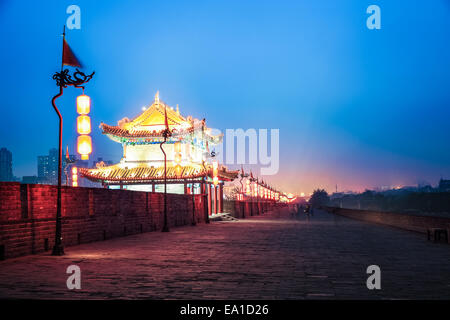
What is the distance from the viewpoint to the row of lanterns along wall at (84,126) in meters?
24.9

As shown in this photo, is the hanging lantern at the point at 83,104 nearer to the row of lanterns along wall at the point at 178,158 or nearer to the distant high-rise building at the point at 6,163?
the row of lanterns along wall at the point at 178,158

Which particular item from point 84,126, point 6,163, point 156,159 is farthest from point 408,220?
point 6,163

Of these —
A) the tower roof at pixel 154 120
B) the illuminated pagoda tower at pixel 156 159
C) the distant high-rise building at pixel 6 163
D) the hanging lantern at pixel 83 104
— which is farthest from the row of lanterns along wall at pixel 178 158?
the distant high-rise building at pixel 6 163

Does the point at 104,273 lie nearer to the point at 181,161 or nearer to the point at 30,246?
the point at 30,246

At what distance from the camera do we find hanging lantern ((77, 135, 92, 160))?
2875cm

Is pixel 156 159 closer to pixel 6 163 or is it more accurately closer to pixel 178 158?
pixel 178 158

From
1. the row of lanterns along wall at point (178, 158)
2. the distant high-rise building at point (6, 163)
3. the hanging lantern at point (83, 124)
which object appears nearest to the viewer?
the hanging lantern at point (83, 124)

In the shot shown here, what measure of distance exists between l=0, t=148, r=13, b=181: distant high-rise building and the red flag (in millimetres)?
158808

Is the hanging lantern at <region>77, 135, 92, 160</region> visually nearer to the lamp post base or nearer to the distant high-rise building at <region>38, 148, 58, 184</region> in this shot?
the lamp post base

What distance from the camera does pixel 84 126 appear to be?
88.5ft

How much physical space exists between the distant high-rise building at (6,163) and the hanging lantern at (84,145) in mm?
143921

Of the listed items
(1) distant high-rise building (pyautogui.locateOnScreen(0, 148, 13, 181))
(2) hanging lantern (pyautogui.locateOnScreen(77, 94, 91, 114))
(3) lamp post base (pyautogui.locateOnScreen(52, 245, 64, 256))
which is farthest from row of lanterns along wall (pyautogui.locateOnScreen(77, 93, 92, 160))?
(1) distant high-rise building (pyautogui.locateOnScreen(0, 148, 13, 181))

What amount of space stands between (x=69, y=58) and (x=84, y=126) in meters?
12.7

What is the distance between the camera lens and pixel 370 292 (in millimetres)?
6766
